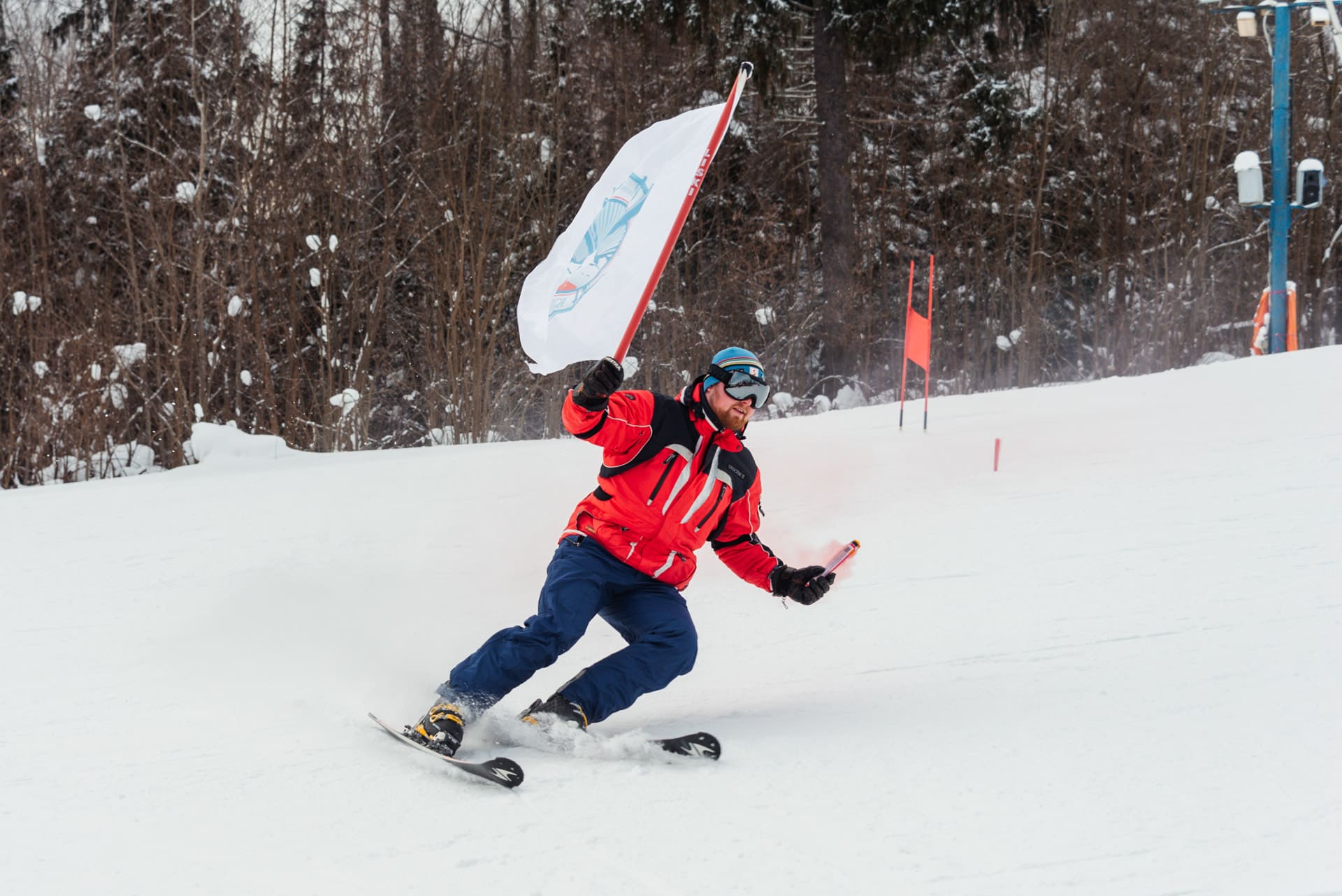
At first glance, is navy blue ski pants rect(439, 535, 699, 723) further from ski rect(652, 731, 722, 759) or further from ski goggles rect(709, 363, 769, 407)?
ski goggles rect(709, 363, 769, 407)

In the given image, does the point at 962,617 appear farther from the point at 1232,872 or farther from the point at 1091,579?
the point at 1232,872

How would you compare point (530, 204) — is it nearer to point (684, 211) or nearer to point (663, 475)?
point (684, 211)

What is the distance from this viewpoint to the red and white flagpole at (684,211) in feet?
13.2

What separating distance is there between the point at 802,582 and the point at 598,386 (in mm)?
1120

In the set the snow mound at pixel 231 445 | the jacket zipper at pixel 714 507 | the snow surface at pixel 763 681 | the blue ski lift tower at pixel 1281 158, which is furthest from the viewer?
the blue ski lift tower at pixel 1281 158

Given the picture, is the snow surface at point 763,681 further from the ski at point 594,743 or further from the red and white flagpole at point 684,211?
the red and white flagpole at point 684,211

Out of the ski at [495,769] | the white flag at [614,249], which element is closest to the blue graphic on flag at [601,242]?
the white flag at [614,249]

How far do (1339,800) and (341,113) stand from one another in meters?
13.2

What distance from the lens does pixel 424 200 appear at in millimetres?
14211

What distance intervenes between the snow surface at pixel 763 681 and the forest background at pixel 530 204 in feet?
14.0

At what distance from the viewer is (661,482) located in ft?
13.3

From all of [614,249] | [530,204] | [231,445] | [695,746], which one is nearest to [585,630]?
[695,746]

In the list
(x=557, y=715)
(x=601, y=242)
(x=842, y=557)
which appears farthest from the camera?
(x=601, y=242)

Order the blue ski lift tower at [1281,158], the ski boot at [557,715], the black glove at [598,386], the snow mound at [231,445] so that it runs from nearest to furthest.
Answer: the black glove at [598,386] → the ski boot at [557,715] → the snow mound at [231,445] → the blue ski lift tower at [1281,158]
